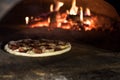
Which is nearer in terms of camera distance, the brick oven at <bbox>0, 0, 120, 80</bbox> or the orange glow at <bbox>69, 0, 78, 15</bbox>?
the brick oven at <bbox>0, 0, 120, 80</bbox>

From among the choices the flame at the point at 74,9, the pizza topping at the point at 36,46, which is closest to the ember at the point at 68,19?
the flame at the point at 74,9

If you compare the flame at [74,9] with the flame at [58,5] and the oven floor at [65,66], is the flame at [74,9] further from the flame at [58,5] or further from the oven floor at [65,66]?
the oven floor at [65,66]

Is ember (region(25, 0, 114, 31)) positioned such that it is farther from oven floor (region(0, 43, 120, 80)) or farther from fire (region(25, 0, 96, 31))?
oven floor (region(0, 43, 120, 80))

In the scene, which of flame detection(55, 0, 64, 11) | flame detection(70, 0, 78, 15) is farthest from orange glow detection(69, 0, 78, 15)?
flame detection(55, 0, 64, 11)

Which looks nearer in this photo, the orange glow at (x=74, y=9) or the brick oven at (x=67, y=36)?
the brick oven at (x=67, y=36)

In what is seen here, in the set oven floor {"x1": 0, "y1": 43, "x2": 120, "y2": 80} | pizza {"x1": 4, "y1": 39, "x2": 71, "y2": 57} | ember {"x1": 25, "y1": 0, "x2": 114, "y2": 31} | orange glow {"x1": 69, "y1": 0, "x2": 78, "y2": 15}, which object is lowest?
oven floor {"x1": 0, "y1": 43, "x2": 120, "y2": 80}

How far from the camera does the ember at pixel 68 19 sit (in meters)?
2.85

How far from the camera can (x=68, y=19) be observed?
2.90m

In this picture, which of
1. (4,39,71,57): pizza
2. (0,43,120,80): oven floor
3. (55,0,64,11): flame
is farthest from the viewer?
(55,0,64,11): flame

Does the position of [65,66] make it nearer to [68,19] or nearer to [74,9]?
[68,19]

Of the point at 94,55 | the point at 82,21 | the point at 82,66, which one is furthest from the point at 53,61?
the point at 82,21

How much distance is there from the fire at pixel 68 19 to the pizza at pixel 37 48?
707 millimetres

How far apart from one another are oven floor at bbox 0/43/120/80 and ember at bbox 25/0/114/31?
0.76 metres

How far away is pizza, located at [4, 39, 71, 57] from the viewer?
1.93 metres
